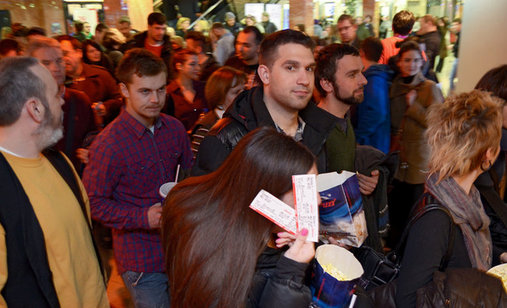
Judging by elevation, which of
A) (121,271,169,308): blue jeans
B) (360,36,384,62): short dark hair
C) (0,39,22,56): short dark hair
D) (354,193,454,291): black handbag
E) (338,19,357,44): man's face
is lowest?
(121,271,169,308): blue jeans

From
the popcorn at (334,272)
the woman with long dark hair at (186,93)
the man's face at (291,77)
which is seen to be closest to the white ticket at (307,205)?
the popcorn at (334,272)

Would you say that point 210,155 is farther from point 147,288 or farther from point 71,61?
point 71,61

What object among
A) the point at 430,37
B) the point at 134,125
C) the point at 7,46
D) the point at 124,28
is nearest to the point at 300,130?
the point at 134,125

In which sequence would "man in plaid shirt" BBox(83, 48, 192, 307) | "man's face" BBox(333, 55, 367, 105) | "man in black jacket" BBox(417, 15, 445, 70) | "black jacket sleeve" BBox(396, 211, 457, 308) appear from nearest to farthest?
1. "black jacket sleeve" BBox(396, 211, 457, 308)
2. "man in plaid shirt" BBox(83, 48, 192, 307)
3. "man's face" BBox(333, 55, 367, 105)
4. "man in black jacket" BBox(417, 15, 445, 70)

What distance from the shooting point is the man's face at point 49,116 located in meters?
1.90

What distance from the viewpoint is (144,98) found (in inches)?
106

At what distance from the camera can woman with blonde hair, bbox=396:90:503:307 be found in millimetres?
1743

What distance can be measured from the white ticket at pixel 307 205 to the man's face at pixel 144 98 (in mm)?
1521

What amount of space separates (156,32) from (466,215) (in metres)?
5.39

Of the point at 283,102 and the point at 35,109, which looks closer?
the point at 35,109

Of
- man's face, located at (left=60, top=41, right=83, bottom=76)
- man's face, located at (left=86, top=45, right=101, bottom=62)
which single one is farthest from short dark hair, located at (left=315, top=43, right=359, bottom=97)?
man's face, located at (left=86, top=45, right=101, bottom=62)

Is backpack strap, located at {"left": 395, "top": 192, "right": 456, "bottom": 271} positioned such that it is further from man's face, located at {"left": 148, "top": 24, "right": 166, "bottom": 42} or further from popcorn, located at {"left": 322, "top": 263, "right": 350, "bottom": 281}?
man's face, located at {"left": 148, "top": 24, "right": 166, "bottom": 42}

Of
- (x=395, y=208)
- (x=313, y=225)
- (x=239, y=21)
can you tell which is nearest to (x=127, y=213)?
(x=313, y=225)

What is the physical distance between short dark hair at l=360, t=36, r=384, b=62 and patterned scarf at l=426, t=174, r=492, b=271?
3509 millimetres
